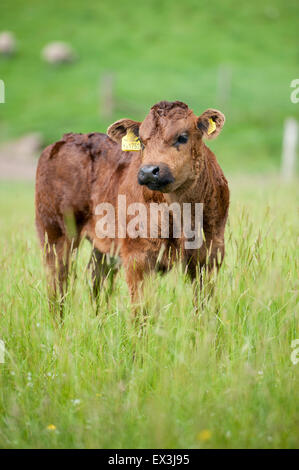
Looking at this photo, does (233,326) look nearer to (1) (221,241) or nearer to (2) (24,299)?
(1) (221,241)

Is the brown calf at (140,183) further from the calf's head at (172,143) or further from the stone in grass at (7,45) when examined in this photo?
the stone in grass at (7,45)

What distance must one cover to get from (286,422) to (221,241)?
1.41 metres

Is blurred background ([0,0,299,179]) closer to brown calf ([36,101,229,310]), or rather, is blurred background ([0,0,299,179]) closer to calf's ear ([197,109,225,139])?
brown calf ([36,101,229,310])

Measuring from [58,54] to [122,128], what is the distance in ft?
71.2

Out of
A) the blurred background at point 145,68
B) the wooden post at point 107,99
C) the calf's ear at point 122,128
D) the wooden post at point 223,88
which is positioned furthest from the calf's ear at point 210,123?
the wooden post at point 223,88

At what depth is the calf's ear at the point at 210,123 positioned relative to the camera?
349 cm

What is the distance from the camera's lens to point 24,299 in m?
3.49

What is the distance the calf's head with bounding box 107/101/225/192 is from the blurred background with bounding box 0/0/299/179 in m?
12.4

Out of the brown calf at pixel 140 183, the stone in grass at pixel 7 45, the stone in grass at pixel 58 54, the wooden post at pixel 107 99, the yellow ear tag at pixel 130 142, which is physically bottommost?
the brown calf at pixel 140 183

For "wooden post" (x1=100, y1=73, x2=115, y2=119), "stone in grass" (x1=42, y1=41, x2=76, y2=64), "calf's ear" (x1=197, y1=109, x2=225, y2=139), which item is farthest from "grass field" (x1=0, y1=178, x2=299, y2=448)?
"stone in grass" (x1=42, y1=41, x2=76, y2=64)

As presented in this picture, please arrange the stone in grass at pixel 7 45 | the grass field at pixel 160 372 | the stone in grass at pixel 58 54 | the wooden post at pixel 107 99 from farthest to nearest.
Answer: the stone in grass at pixel 7 45, the stone in grass at pixel 58 54, the wooden post at pixel 107 99, the grass field at pixel 160 372

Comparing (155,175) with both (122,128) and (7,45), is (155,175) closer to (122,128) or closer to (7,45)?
(122,128)

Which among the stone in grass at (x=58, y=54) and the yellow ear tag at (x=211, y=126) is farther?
the stone in grass at (x=58, y=54)

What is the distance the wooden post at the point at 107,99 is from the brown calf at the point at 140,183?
15.5 meters
